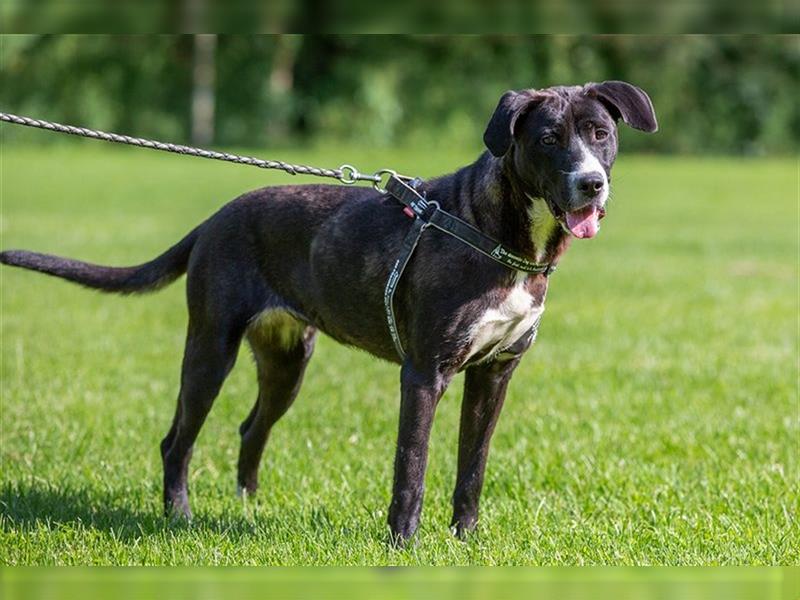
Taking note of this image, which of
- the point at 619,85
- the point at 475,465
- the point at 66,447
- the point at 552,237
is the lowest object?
the point at 66,447

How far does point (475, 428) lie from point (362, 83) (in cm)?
3503

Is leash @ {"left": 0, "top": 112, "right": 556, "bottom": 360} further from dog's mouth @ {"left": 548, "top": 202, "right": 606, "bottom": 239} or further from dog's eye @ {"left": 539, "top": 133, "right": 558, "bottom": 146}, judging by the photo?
dog's eye @ {"left": 539, "top": 133, "right": 558, "bottom": 146}

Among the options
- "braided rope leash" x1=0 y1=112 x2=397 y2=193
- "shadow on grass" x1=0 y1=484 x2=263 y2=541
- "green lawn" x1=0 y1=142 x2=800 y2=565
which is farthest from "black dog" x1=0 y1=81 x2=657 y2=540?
"green lawn" x1=0 y1=142 x2=800 y2=565

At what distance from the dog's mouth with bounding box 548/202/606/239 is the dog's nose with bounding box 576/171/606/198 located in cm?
7

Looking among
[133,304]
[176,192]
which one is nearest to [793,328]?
[133,304]

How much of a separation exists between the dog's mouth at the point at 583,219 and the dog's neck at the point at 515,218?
20 centimetres

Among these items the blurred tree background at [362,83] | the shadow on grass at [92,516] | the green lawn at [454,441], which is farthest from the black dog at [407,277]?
the blurred tree background at [362,83]

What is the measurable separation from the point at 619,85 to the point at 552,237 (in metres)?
0.60

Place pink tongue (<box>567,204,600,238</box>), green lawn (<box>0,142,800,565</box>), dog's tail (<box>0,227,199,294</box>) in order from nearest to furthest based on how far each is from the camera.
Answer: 1. pink tongue (<box>567,204,600,238</box>)
2. green lawn (<box>0,142,800,565</box>)
3. dog's tail (<box>0,227,199,294</box>)

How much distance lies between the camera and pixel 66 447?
666cm

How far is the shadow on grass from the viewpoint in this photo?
5.24 m

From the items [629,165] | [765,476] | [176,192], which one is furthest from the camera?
[629,165]

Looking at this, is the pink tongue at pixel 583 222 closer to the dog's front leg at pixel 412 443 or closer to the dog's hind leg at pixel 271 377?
the dog's front leg at pixel 412 443

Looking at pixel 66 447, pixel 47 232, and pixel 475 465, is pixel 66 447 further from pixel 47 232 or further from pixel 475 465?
pixel 47 232
